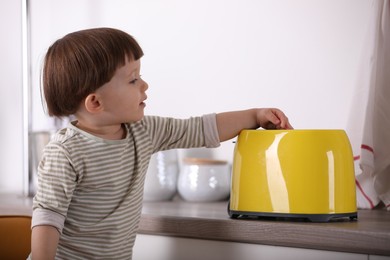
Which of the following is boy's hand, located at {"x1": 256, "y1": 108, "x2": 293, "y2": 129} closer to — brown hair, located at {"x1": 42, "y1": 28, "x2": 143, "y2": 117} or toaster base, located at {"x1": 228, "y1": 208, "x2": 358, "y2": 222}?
toaster base, located at {"x1": 228, "y1": 208, "x2": 358, "y2": 222}

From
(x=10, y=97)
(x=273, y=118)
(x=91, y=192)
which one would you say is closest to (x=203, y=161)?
(x=273, y=118)

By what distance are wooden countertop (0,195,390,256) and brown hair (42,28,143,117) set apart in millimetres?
371

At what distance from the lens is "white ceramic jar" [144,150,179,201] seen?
6.15ft

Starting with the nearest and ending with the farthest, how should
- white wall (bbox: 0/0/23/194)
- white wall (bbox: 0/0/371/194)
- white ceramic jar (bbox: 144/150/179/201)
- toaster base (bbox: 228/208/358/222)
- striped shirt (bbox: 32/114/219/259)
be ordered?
striped shirt (bbox: 32/114/219/259) < toaster base (bbox: 228/208/358/222) < white wall (bbox: 0/0/371/194) < white ceramic jar (bbox: 144/150/179/201) < white wall (bbox: 0/0/23/194)

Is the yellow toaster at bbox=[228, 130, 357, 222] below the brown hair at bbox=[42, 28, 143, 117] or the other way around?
below

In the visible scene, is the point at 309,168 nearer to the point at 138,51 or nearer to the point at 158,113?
the point at 138,51

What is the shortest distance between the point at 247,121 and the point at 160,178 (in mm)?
515

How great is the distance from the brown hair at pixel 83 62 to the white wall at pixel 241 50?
1.96 ft

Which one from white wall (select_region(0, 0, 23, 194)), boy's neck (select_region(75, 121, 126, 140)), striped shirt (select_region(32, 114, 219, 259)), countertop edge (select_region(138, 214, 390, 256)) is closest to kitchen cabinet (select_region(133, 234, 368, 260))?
countertop edge (select_region(138, 214, 390, 256))

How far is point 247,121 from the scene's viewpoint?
1.44 meters

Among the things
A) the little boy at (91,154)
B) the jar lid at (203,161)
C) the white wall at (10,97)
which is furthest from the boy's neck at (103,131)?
the white wall at (10,97)

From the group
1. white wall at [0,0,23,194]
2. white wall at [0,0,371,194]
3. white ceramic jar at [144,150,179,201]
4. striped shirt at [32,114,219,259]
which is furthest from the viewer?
white wall at [0,0,23,194]

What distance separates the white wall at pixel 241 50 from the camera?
1.73 metres

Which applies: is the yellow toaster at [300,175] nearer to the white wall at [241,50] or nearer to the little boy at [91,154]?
the little boy at [91,154]
